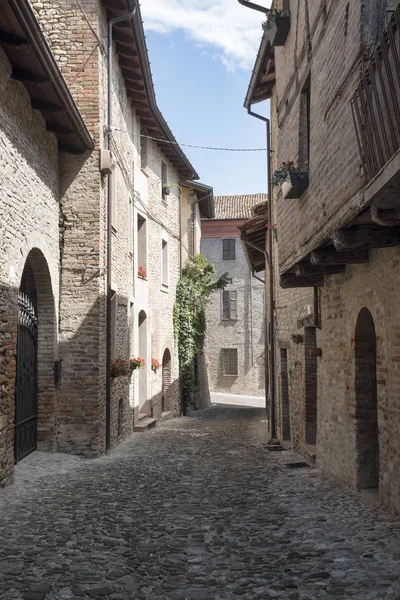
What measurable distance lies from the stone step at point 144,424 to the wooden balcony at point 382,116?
1067 centimetres

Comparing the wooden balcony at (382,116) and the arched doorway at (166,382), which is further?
the arched doorway at (166,382)

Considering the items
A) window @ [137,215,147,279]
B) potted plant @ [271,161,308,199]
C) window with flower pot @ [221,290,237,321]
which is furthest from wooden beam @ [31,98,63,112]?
window with flower pot @ [221,290,237,321]

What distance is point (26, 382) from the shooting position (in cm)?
923

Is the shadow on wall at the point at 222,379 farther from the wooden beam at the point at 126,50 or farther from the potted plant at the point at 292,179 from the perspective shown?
the potted plant at the point at 292,179

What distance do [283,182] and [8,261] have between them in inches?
139

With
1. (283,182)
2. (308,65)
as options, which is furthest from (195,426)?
(308,65)

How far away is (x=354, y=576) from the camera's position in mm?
4398

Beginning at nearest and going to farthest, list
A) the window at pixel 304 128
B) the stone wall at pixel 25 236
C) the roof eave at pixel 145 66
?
the stone wall at pixel 25 236 → the window at pixel 304 128 → the roof eave at pixel 145 66

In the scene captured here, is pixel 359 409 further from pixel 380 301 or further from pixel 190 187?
pixel 190 187

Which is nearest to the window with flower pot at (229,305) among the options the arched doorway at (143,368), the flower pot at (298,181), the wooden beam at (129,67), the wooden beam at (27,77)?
the arched doorway at (143,368)

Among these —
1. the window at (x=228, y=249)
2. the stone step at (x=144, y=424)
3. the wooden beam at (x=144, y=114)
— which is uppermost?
the wooden beam at (x=144, y=114)

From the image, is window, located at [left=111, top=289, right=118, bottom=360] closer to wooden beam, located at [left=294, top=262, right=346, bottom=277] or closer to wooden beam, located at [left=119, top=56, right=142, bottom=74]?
wooden beam, located at [left=119, top=56, right=142, bottom=74]

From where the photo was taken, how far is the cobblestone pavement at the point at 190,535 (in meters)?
4.36

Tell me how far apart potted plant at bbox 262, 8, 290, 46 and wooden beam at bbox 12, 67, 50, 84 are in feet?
11.1
